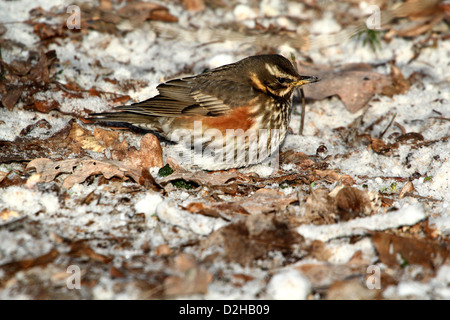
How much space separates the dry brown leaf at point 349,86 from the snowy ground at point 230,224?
155 millimetres

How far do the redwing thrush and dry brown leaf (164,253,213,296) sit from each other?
2177 millimetres

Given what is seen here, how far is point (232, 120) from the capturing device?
523 cm

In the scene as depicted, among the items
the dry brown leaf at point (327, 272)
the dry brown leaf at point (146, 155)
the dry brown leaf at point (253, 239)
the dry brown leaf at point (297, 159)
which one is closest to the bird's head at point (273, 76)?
the dry brown leaf at point (297, 159)

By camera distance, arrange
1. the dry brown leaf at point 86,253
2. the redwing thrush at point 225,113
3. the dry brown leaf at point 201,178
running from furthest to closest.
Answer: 1. the redwing thrush at point 225,113
2. the dry brown leaf at point 201,178
3. the dry brown leaf at point 86,253

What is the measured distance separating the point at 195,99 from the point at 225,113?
1.53ft

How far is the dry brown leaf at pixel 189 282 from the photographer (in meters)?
3.21

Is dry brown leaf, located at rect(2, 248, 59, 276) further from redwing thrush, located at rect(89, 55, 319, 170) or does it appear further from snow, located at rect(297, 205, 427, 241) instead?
redwing thrush, located at rect(89, 55, 319, 170)

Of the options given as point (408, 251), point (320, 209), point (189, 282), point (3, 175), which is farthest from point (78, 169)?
point (408, 251)

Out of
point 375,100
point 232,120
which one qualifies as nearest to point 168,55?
point 232,120

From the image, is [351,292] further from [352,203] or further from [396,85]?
[396,85]

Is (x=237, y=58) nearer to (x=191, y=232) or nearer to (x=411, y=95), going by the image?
(x=411, y=95)

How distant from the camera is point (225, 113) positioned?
5.25 m

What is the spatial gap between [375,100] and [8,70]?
5190 millimetres

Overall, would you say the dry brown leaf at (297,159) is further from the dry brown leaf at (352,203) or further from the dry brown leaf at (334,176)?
the dry brown leaf at (352,203)
